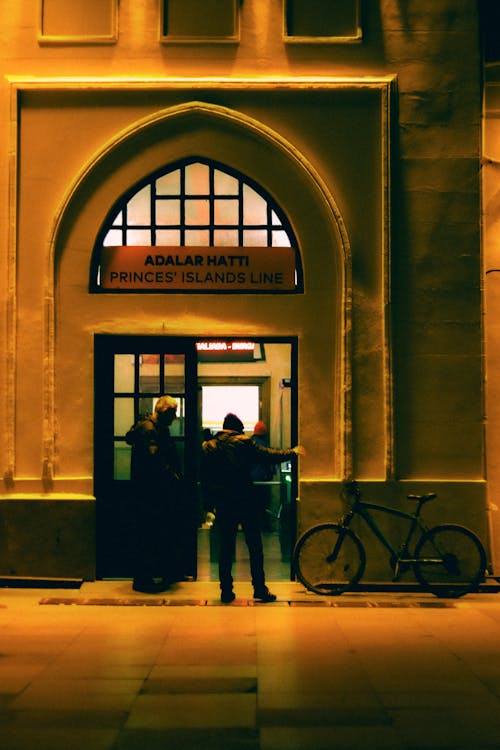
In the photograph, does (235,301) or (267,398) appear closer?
(235,301)

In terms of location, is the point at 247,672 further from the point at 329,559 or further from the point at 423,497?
the point at 423,497

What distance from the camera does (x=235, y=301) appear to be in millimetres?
10375

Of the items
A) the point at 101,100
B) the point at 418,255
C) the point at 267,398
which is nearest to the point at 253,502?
the point at 418,255

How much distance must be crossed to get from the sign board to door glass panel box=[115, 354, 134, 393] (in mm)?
755

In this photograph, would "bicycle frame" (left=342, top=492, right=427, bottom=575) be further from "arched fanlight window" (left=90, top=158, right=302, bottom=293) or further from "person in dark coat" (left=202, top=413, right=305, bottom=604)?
"arched fanlight window" (left=90, top=158, right=302, bottom=293)

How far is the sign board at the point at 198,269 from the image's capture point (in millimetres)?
10438

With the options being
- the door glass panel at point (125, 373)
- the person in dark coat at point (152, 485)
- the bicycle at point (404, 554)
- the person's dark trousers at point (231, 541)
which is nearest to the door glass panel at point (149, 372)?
the door glass panel at point (125, 373)

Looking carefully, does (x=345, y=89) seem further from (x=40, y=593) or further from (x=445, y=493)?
(x=40, y=593)

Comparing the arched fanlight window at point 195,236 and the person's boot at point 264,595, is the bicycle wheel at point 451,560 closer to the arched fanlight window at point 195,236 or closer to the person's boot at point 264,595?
the person's boot at point 264,595

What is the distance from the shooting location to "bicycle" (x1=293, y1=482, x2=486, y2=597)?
970 cm

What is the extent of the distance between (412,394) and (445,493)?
3.61 feet

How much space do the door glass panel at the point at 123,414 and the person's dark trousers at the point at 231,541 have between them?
168cm

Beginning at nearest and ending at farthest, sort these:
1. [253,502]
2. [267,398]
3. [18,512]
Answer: [253,502], [18,512], [267,398]

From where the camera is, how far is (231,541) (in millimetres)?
9492
